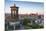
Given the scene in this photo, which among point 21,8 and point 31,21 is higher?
point 21,8

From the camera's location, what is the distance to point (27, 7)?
3.63 feet

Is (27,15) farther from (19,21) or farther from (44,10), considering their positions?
(44,10)

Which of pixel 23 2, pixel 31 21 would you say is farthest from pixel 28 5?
pixel 31 21

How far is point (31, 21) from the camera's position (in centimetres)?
112

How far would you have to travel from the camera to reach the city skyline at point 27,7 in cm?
108

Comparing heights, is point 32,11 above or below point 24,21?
above

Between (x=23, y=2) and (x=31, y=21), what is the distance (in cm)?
28

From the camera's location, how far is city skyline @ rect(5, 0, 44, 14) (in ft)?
3.53

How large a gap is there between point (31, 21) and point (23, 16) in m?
0.13

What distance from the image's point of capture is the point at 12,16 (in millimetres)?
1082

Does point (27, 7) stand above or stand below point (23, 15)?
above
